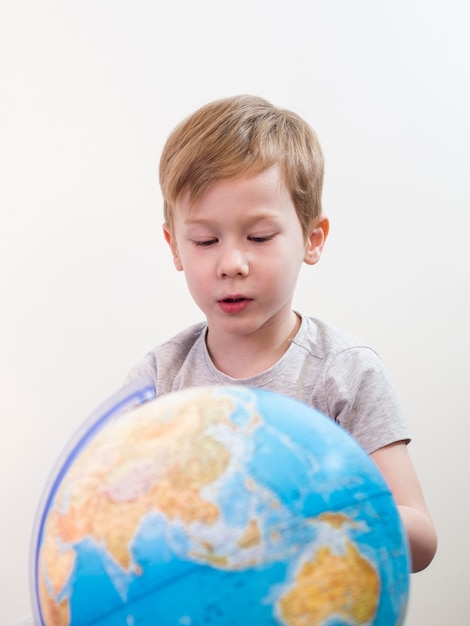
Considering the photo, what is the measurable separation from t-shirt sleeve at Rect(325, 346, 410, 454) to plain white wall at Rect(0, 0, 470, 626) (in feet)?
2.72

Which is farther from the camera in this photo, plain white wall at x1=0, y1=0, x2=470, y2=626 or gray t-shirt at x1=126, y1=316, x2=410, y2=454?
plain white wall at x1=0, y1=0, x2=470, y2=626

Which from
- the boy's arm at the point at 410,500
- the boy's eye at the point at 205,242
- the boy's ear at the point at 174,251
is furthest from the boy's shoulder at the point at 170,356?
the boy's arm at the point at 410,500

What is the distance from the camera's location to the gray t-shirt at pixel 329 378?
1.40 meters

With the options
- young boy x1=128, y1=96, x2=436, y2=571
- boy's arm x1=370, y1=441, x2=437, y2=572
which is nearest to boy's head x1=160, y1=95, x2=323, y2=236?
young boy x1=128, y1=96, x2=436, y2=571

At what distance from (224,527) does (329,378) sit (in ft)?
2.07

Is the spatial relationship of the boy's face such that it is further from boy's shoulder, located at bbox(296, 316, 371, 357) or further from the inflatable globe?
the inflatable globe

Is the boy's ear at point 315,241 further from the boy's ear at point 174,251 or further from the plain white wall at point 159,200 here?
the plain white wall at point 159,200

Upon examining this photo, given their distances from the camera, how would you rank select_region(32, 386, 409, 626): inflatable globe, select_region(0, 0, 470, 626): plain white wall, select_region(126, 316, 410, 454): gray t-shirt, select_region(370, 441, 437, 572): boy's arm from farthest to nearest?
select_region(0, 0, 470, 626): plain white wall, select_region(126, 316, 410, 454): gray t-shirt, select_region(370, 441, 437, 572): boy's arm, select_region(32, 386, 409, 626): inflatable globe

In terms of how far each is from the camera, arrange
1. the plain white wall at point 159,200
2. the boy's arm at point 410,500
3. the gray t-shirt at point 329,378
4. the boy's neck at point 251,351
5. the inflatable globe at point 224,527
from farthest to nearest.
→ the plain white wall at point 159,200, the boy's neck at point 251,351, the gray t-shirt at point 329,378, the boy's arm at point 410,500, the inflatable globe at point 224,527


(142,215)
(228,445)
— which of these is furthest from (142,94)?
(228,445)

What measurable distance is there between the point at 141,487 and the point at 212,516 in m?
0.08

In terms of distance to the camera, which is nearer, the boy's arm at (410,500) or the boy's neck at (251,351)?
the boy's arm at (410,500)

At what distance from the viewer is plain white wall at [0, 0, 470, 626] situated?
214 centimetres

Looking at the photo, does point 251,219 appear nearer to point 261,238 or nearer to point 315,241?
point 261,238
